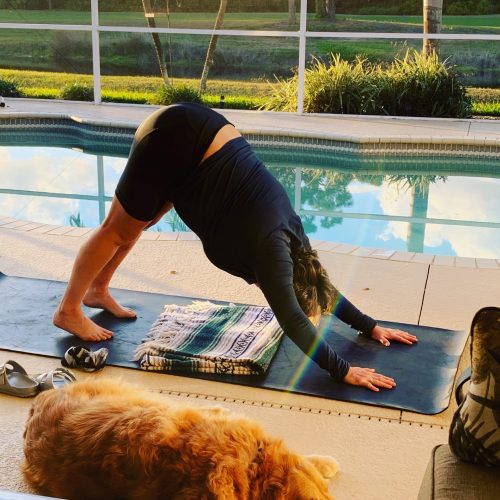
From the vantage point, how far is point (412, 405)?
9.49 ft

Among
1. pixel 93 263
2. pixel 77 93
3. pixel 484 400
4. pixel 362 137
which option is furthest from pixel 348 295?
pixel 77 93

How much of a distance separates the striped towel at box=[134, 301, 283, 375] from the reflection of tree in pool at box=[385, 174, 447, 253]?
2.53m

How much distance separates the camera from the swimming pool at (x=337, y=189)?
6.18m

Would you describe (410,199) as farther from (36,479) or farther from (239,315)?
(36,479)

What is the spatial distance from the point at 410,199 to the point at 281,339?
13.0ft

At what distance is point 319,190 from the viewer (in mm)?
7281

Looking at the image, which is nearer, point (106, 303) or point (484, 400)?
point (484, 400)

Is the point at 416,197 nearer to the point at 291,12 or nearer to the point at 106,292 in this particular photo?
the point at 106,292

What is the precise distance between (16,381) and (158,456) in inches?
51.0

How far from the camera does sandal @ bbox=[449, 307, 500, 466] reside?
1750 millimetres

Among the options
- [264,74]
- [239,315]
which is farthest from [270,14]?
[239,315]

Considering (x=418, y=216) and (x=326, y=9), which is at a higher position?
(x=326, y=9)

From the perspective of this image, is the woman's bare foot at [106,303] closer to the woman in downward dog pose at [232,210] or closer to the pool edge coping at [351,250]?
the woman in downward dog pose at [232,210]

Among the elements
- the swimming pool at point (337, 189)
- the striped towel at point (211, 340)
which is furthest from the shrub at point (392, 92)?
the striped towel at point (211, 340)
